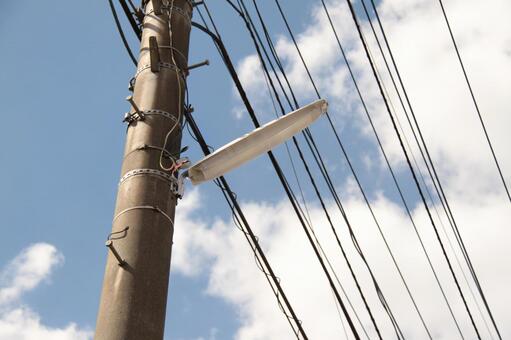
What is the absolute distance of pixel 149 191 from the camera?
3348mm

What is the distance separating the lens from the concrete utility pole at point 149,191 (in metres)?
2.87

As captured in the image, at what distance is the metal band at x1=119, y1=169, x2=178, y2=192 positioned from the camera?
11.3 feet

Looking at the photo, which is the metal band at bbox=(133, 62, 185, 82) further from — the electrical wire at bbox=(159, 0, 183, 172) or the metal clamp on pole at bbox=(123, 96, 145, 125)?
the metal clamp on pole at bbox=(123, 96, 145, 125)

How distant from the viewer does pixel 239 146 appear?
12.1 ft

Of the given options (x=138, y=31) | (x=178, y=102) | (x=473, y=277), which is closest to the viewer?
(x=178, y=102)

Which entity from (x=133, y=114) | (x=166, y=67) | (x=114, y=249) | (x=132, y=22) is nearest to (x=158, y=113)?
(x=133, y=114)

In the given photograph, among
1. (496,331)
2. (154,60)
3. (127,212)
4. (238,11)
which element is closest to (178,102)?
(154,60)

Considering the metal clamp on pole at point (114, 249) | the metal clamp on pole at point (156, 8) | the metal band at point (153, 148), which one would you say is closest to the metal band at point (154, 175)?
the metal band at point (153, 148)

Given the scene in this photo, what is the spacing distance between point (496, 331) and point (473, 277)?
3.63ft

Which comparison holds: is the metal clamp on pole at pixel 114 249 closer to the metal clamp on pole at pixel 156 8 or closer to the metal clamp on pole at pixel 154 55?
the metal clamp on pole at pixel 154 55

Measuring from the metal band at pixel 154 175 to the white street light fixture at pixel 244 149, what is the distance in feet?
0.31

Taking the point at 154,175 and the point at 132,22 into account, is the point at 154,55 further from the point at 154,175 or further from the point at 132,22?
the point at 132,22

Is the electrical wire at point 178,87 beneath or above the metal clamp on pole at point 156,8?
beneath

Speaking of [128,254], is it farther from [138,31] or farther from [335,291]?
[335,291]
